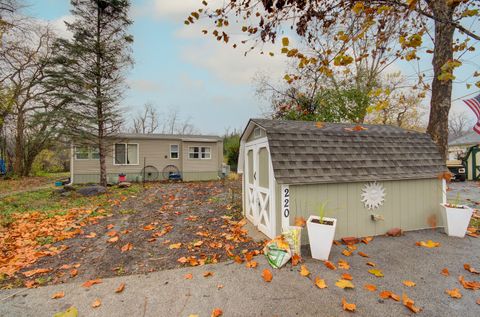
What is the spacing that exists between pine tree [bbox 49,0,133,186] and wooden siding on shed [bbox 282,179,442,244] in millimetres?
11151

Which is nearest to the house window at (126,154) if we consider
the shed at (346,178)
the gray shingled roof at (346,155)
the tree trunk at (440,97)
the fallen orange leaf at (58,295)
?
the shed at (346,178)

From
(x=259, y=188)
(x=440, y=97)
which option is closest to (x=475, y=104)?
(x=440, y=97)

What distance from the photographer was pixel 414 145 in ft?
17.5

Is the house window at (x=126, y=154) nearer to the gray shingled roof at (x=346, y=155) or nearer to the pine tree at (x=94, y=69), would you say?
the pine tree at (x=94, y=69)

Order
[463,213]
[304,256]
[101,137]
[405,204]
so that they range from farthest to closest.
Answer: [101,137] → [405,204] → [463,213] → [304,256]

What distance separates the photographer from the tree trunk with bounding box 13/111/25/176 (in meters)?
16.1

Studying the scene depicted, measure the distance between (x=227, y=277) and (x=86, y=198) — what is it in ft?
28.4

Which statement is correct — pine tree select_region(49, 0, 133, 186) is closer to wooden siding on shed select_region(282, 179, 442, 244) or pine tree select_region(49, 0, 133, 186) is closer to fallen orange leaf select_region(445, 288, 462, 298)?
wooden siding on shed select_region(282, 179, 442, 244)

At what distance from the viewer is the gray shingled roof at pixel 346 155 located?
4228 millimetres

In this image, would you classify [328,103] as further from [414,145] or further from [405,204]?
[405,204]

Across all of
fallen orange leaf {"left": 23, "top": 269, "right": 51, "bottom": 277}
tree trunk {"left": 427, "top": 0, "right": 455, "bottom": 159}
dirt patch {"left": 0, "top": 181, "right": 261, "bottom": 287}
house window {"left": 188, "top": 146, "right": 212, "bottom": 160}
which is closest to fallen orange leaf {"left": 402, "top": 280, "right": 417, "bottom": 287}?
dirt patch {"left": 0, "top": 181, "right": 261, "bottom": 287}

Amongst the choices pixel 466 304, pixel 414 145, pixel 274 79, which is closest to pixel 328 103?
pixel 274 79

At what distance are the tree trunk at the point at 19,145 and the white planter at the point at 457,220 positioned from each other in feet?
75.1

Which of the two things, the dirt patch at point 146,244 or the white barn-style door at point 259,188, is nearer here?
the dirt patch at point 146,244
